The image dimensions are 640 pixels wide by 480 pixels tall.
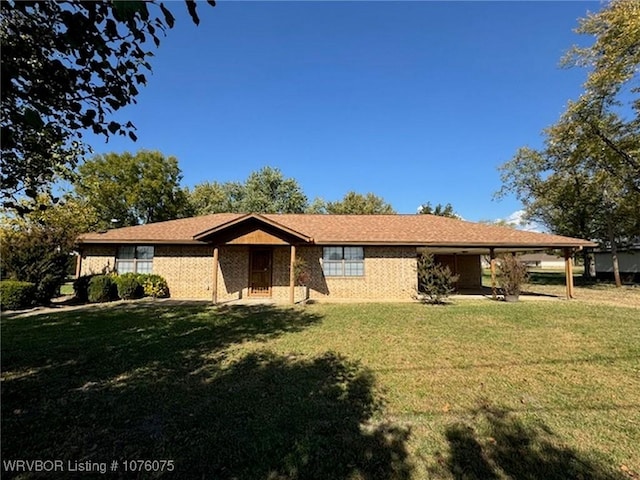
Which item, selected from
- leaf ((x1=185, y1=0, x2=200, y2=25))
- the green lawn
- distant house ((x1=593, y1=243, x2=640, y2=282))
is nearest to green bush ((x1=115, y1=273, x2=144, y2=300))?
the green lawn

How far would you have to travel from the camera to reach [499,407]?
14.1ft

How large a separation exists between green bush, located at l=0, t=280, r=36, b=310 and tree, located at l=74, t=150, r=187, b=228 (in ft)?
78.4

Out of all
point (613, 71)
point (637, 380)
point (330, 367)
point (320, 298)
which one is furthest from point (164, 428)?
point (613, 71)

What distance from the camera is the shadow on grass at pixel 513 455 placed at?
301cm

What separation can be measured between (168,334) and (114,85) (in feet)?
21.0

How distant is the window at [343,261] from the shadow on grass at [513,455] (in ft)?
38.1

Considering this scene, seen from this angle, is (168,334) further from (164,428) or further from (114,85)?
(114,85)

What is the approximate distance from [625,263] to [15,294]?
124 ft

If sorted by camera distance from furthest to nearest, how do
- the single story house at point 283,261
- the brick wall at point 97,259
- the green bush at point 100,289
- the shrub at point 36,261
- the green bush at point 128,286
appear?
1. the brick wall at point 97,259
2. the single story house at point 283,261
3. the green bush at point 128,286
4. the green bush at point 100,289
5. the shrub at point 36,261

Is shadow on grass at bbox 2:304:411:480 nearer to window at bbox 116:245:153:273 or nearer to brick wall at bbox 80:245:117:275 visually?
window at bbox 116:245:153:273

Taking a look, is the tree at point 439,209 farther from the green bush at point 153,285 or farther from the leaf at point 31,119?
the leaf at point 31,119

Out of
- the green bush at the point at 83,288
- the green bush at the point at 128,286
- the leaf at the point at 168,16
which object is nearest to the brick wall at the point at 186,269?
the green bush at the point at 128,286

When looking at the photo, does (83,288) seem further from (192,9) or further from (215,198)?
(215,198)

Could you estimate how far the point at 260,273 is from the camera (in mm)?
15688
